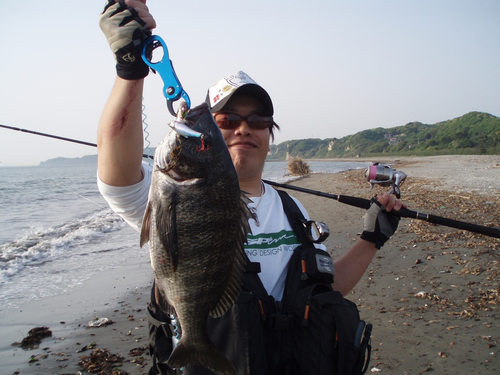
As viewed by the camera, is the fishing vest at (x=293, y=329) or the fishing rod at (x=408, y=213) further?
the fishing rod at (x=408, y=213)

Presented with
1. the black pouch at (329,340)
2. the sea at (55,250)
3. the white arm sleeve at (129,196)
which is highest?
the white arm sleeve at (129,196)

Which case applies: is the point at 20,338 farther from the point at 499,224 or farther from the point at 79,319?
the point at 499,224

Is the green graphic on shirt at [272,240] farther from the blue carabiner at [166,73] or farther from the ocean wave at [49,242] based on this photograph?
the ocean wave at [49,242]

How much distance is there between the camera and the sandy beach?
3.43 meters

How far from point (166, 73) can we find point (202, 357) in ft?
4.84

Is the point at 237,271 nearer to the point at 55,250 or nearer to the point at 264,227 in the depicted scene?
the point at 264,227

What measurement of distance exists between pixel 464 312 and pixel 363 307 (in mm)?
1293

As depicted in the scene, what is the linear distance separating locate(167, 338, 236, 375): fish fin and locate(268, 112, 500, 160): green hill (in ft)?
251

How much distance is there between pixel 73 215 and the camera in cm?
1414

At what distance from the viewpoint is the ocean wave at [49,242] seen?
7461mm

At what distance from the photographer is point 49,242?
8.98m

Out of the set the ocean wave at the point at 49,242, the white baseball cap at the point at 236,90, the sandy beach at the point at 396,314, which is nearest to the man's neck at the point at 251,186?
the white baseball cap at the point at 236,90

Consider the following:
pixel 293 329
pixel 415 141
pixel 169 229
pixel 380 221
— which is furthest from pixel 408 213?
pixel 415 141

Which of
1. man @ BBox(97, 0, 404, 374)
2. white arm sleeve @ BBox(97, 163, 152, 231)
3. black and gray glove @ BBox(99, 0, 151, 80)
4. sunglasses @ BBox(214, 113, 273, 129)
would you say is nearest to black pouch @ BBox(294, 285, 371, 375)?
man @ BBox(97, 0, 404, 374)
